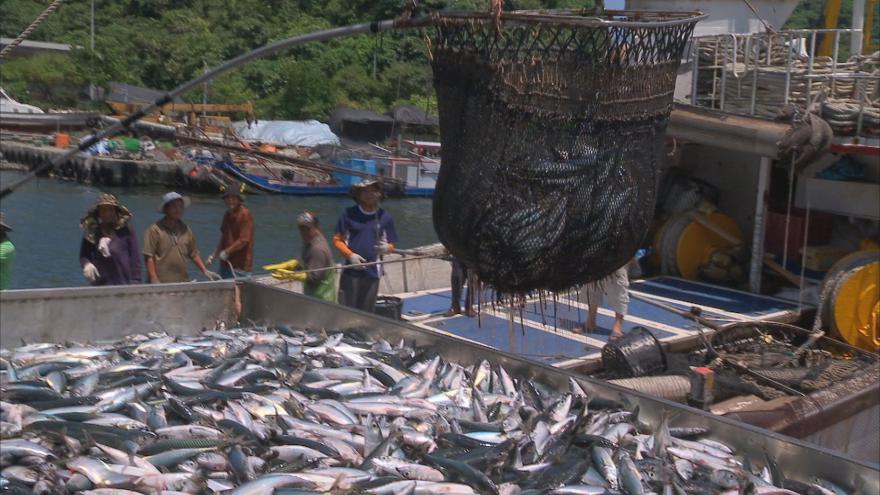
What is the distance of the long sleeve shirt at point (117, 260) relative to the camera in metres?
8.34

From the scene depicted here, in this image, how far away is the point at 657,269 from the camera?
12.6 metres

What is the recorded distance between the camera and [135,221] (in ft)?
94.3

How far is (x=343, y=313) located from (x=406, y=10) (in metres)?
3.57

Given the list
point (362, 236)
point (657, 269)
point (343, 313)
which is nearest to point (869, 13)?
point (657, 269)

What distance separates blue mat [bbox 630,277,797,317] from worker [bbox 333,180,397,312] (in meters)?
3.90

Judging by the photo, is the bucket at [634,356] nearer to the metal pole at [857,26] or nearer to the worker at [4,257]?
the metal pole at [857,26]

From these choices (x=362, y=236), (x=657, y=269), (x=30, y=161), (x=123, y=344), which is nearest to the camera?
(x=123, y=344)

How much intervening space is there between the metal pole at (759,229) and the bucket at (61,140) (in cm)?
3039

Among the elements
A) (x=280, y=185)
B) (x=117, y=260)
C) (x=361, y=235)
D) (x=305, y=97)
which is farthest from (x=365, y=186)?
(x=305, y=97)

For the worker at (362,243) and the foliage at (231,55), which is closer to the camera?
the worker at (362,243)

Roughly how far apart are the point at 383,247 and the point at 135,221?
840 inches

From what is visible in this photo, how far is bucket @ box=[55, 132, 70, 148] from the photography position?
36.4m

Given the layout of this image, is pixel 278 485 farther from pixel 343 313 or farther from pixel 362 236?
pixel 362 236

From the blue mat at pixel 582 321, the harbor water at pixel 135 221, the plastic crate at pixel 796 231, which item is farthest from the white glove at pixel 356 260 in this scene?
the harbor water at pixel 135 221
